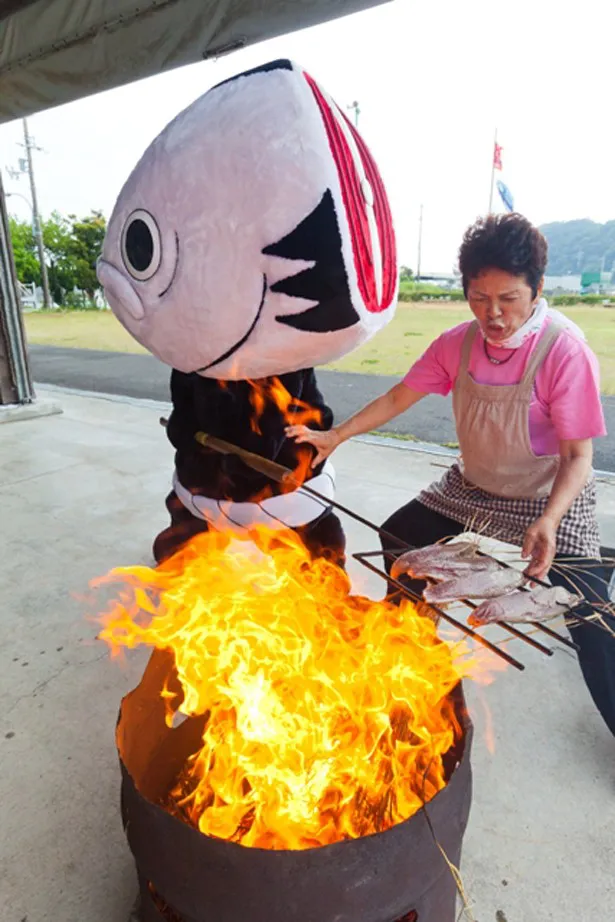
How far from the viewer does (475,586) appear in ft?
4.05

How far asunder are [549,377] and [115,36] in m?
3.20

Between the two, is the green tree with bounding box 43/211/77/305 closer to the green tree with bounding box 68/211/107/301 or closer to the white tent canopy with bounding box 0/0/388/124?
the green tree with bounding box 68/211/107/301

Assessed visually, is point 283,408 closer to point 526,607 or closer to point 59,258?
point 526,607

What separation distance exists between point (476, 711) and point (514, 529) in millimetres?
651

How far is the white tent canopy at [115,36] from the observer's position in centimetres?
270

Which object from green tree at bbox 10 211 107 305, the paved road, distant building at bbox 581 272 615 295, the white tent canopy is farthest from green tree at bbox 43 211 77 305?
the white tent canopy

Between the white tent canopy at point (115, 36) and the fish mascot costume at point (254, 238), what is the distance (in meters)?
1.48

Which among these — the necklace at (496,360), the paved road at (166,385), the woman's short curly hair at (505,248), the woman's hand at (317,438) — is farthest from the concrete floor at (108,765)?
the paved road at (166,385)


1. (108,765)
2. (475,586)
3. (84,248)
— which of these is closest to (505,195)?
(475,586)

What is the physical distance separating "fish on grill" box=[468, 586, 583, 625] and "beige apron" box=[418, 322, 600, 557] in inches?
27.9

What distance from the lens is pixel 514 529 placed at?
2.02m

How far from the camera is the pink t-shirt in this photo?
173cm

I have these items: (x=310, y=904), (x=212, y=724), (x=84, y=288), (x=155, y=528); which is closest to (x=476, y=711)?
(x=212, y=724)

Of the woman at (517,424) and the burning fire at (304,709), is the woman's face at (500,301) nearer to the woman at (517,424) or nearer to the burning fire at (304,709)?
the woman at (517,424)
